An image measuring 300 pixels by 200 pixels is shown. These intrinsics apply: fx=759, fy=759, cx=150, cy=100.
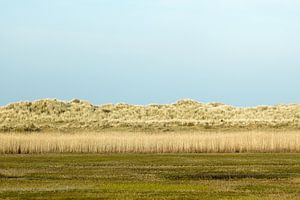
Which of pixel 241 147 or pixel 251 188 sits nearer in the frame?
pixel 251 188

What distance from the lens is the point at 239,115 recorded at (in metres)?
104

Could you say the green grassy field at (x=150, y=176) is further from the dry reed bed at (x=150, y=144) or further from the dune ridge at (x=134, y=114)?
the dune ridge at (x=134, y=114)

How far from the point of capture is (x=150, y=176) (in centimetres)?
3169

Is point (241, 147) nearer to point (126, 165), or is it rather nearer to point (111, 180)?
point (126, 165)

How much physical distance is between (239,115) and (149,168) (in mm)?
68763

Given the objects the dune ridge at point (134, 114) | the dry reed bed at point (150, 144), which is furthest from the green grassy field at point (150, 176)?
the dune ridge at point (134, 114)

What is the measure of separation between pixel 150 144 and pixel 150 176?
17.1m

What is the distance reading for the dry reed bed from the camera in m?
47.5

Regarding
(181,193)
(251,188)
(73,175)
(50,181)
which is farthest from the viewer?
(73,175)

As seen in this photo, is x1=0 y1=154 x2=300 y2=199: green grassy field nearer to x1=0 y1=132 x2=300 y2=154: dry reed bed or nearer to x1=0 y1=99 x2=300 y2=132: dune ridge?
x1=0 y1=132 x2=300 y2=154: dry reed bed

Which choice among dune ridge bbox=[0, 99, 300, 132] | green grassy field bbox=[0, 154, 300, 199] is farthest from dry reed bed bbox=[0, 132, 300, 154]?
dune ridge bbox=[0, 99, 300, 132]

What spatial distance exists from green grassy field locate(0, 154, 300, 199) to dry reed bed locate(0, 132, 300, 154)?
8.72ft

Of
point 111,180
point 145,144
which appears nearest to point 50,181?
point 111,180

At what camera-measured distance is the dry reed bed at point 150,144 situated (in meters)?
47.5
